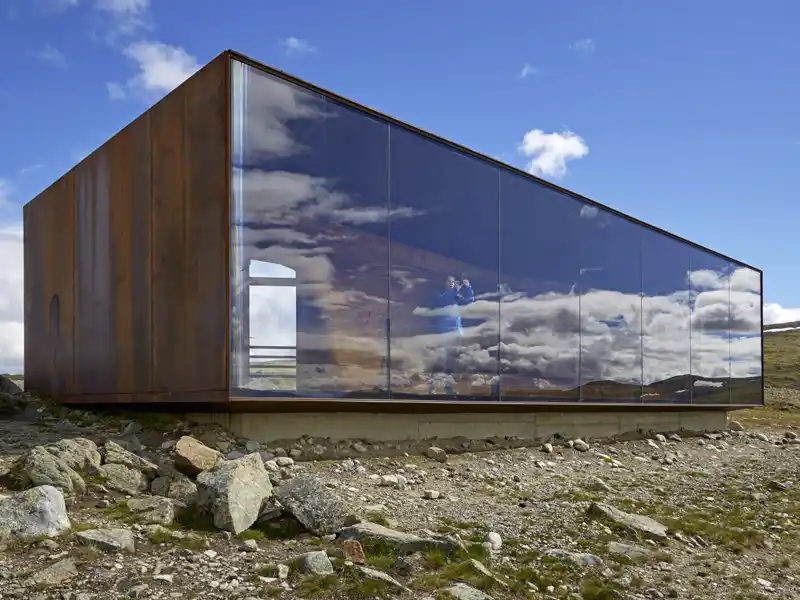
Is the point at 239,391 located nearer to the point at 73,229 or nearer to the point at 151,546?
the point at 151,546

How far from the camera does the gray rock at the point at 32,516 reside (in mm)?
6316

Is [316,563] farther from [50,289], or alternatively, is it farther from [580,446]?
[50,289]

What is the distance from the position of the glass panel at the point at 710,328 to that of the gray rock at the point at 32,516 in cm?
1870

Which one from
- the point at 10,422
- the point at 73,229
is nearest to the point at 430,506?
the point at 10,422

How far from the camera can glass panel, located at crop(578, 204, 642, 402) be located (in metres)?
17.0

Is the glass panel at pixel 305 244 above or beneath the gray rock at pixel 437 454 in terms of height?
above

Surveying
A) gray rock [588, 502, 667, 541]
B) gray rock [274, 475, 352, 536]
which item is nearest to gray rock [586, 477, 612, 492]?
gray rock [588, 502, 667, 541]

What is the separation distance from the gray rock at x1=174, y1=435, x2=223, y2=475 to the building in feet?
2.88

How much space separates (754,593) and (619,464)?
7.44 m

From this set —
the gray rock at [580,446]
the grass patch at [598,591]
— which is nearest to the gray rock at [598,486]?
the gray rock at [580,446]

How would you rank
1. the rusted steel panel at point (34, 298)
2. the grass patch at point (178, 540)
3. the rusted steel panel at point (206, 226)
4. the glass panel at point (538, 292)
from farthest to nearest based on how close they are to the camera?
the rusted steel panel at point (34, 298) → the glass panel at point (538, 292) → the rusted steel panel at point (206, 226) → the grass patch at point (178, 540)

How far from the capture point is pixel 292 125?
1066 cm

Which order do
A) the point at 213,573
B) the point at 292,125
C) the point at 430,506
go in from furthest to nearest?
the point at 292,125 < the point at 430,506 < the point at 213,573

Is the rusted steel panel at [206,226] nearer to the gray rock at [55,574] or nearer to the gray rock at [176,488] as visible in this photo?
the gray rock at [176,488]
